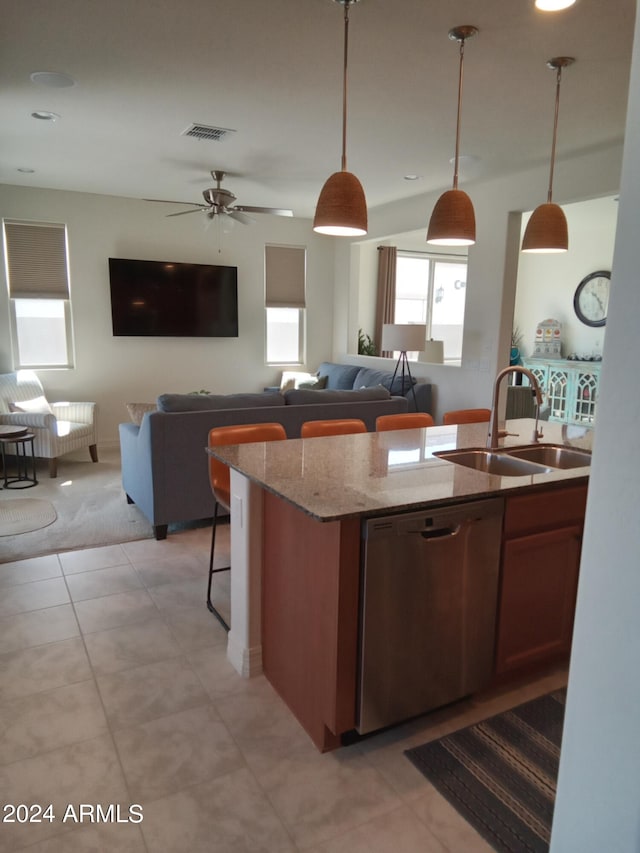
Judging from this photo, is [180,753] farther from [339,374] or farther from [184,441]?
[339,374]

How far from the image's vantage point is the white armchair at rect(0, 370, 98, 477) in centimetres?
519

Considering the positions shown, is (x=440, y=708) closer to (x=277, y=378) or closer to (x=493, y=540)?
(x=493, y=540)

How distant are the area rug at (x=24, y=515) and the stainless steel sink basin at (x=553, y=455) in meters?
3.31

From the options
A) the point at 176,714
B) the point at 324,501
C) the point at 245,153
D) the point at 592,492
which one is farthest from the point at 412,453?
the point at 245,153

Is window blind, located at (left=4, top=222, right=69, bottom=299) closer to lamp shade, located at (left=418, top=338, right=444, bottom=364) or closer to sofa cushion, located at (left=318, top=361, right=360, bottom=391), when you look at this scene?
sofa cushion, located at (left=318, top=361, right=360, bottom=391)

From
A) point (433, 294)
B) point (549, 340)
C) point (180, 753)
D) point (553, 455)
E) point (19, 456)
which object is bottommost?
point (180, 753)

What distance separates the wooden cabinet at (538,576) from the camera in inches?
81.4

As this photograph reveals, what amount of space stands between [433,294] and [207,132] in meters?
5.16

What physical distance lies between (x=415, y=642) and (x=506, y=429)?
63.7 inches

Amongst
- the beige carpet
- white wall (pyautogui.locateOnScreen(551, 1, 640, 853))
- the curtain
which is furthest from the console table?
white wall (pyautogui.locateOnScreen(551, 1, 640, 853))

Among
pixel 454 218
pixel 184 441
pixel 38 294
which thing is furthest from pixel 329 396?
pixel 38 294

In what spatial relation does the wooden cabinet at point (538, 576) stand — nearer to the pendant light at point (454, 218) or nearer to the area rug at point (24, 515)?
the pendant light at point (454, 218)

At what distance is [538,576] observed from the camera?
2.16 metres

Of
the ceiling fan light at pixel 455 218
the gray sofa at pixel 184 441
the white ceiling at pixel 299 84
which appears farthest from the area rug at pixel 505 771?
the white ceiling at pixel 299 84
